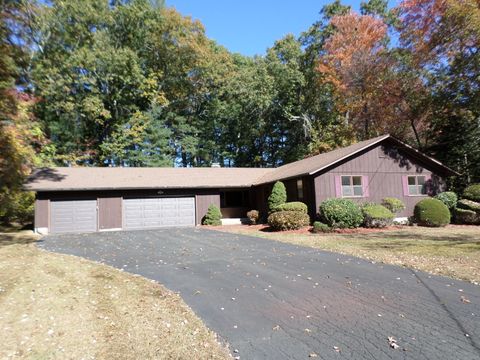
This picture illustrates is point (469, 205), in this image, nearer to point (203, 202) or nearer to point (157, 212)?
point (203, 202)

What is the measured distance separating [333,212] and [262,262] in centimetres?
782

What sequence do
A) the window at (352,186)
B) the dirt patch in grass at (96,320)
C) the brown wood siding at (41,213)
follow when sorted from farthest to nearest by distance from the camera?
the window at (352,186)
the brown wood siding at (41,213)
the dirt patch in grass at (96,320)

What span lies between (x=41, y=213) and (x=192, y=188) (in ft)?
27.4

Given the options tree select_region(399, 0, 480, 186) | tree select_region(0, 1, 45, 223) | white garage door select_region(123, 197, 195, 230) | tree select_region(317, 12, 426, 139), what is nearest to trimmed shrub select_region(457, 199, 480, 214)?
tree select_region(399, 0, 480, 186)

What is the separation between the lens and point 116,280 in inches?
287

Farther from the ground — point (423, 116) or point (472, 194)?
point (423, 116)

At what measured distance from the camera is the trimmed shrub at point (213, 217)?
850 inches

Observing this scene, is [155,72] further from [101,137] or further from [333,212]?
[333,212]

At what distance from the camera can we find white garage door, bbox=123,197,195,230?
2042 centimetres

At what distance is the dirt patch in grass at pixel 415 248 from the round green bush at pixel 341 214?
0.76 m

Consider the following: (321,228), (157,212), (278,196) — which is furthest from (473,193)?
(157,212)

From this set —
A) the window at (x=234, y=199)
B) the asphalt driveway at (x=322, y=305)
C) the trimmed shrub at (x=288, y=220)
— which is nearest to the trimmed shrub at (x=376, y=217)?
the trimmed shrub at (x=288, y=220)

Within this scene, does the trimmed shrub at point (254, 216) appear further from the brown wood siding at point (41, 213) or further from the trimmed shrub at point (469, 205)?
the brown wood siding at point (41, 213)

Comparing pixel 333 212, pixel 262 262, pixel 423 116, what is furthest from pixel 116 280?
pixel 423 116
